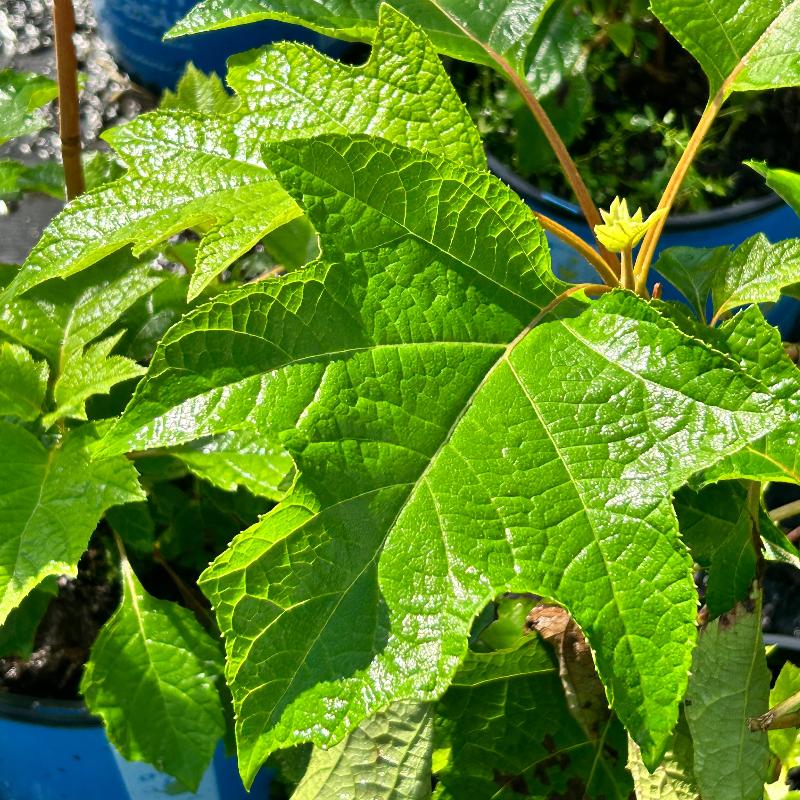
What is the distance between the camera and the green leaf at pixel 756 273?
89cm

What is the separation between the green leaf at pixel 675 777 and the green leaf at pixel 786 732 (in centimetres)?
14

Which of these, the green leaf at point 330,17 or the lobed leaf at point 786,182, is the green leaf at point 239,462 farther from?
the lobed leaf at point 786,182

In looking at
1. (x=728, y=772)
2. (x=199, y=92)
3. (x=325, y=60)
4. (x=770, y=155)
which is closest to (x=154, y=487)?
(x=199, y=92)

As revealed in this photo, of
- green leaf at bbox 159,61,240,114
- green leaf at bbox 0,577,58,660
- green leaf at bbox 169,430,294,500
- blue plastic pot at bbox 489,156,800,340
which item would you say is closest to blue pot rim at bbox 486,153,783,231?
blue plastic pot at bbox 489,156,800,340

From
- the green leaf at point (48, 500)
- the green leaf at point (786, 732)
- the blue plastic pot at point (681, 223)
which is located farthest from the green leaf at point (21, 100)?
the green leaf at point (786, 732)

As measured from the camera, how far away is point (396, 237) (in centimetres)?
76

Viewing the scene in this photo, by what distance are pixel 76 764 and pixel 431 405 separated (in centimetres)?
99

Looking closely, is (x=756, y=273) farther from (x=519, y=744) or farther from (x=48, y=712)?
(x=48, y=712)

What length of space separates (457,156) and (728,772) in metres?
0.61

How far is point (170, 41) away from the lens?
2.18 metres

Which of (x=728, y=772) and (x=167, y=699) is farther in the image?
(x=167, y=699)

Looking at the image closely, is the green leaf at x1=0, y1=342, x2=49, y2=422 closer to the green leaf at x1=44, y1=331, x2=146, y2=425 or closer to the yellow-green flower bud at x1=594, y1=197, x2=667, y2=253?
the green leaf at x1=44, y1=331, x2=146, y2=425

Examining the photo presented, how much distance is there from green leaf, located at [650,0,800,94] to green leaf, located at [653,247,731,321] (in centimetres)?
20

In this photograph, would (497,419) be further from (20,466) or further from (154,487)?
(154,487)
